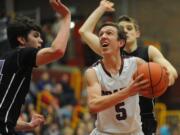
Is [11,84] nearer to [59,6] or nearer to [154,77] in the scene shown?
[59,6]

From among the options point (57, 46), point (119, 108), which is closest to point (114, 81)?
point (119, 108)

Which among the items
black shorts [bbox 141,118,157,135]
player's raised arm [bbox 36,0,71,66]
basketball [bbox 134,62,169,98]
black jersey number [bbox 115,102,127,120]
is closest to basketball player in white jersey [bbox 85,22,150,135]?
black jersey number [bbox 115,102,127,120]

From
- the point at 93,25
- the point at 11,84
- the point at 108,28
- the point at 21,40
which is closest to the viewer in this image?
the point at 11,84

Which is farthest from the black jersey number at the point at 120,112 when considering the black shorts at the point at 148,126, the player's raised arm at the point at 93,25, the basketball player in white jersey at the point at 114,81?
the player's raised arm at the point at 93,25

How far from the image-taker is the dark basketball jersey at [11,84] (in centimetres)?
640

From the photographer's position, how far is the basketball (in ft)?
22.1

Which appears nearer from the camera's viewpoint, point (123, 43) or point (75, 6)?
point (123, 43)

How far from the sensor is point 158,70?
696 cm

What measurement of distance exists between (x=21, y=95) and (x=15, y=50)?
18.1 inches

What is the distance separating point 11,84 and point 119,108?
1.55 metres

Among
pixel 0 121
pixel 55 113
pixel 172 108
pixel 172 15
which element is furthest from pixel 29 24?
pixel 172 15

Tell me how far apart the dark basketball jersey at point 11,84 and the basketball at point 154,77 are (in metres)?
1.22

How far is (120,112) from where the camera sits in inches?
293

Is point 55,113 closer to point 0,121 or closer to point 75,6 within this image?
point 75,6
